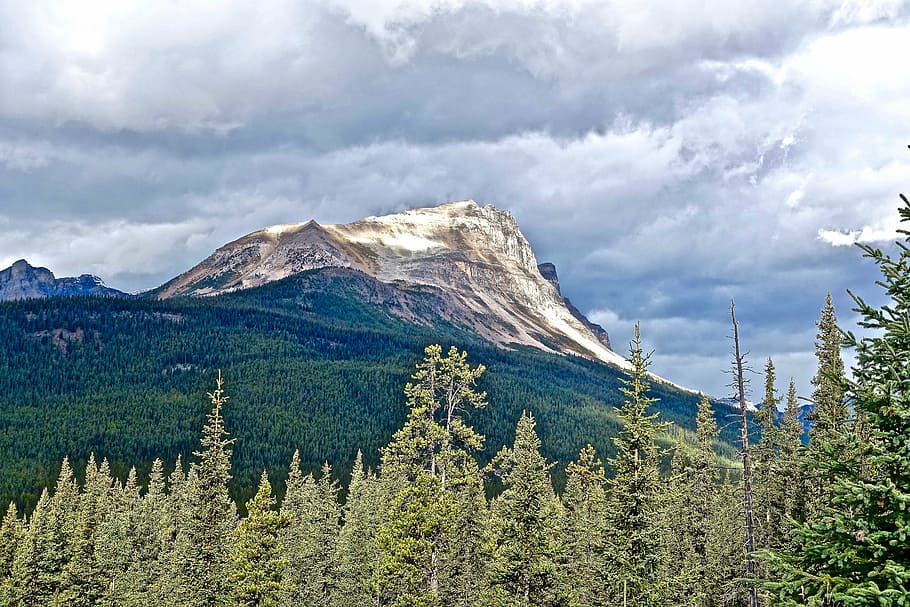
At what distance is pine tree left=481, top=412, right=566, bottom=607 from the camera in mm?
36531

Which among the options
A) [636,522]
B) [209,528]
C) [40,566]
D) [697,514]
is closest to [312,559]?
[209,528]

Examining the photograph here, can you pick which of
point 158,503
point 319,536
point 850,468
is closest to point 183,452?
point 158,503

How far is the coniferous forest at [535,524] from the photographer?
1302 cm

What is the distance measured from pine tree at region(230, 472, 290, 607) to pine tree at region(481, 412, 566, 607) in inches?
564

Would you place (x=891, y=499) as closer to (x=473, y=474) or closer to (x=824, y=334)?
(x=473, y=474)

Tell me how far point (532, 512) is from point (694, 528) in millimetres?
26491

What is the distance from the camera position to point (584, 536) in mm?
56156

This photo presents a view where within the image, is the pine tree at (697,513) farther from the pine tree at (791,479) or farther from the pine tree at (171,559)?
the pine tree at (171,559)

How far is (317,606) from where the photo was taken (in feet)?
191

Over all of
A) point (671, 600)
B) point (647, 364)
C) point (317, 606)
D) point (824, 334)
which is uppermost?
point (824, 334)

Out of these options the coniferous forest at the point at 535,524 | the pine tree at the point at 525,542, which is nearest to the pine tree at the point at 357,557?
the coniferous forest at the point at 535,524

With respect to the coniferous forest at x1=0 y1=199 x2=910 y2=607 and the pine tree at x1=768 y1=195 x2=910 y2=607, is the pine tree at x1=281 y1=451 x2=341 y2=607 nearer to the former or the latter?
the coniferous forest at x1=0 y1=199 x2=910 y2=607

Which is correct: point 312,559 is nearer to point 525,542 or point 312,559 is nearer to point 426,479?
point 426,479

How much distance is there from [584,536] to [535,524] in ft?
69.9
